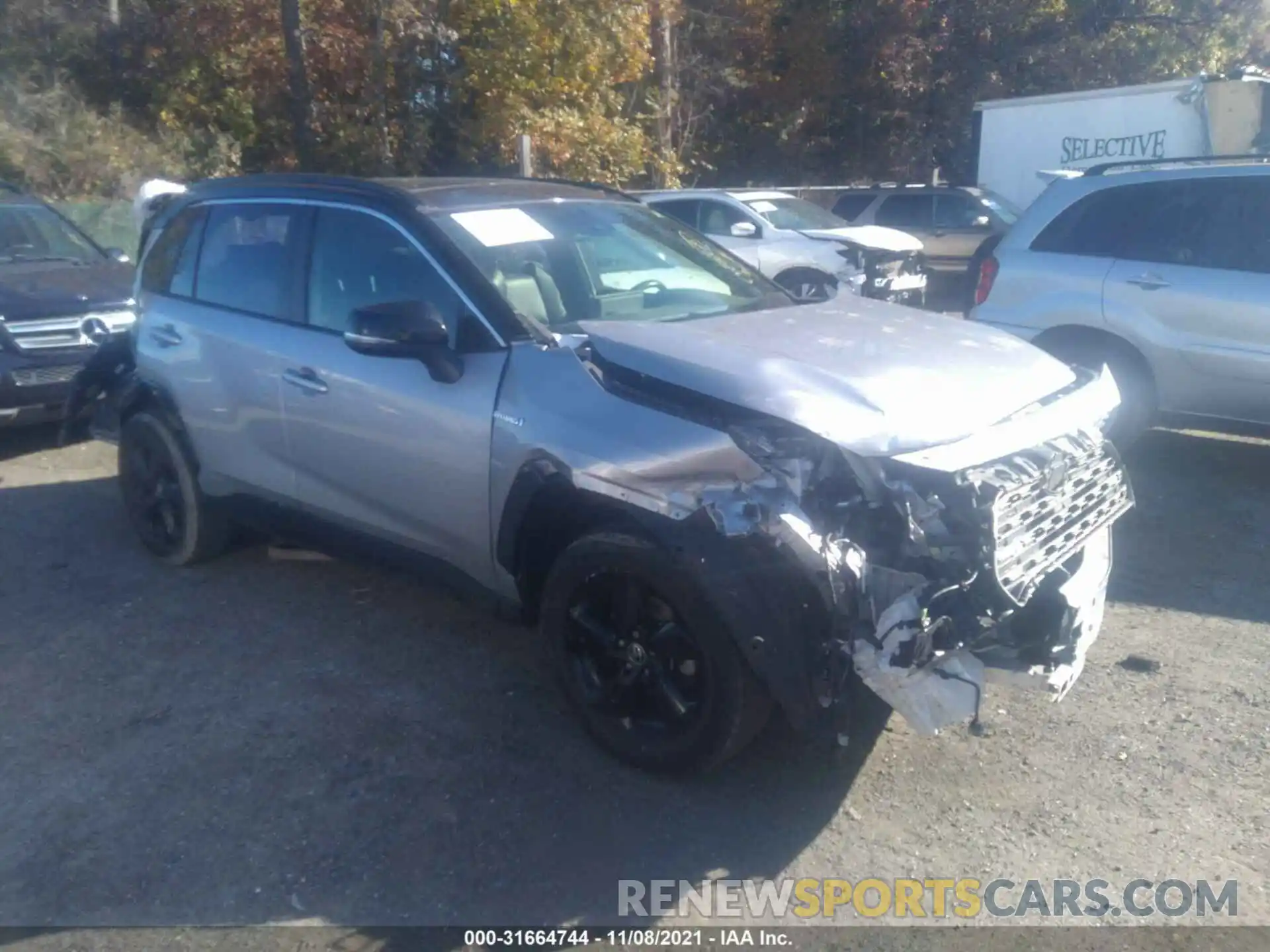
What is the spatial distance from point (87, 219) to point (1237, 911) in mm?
15987

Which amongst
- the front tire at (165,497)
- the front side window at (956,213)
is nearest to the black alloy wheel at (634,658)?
the front tire at (165,497)

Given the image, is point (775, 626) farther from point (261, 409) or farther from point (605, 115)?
point (605, 115)

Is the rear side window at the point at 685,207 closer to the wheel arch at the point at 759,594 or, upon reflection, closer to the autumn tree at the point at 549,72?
the autumn tree at the point at 549,72

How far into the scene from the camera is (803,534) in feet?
11.1

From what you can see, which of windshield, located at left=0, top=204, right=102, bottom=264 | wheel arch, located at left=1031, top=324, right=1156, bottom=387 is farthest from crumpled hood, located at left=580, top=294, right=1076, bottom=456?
windshield, located at left=0, top=204, right=102, bottom=264

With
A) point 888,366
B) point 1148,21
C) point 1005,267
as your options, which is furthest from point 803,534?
point 1148,21

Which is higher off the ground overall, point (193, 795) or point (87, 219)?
point (87, 219)

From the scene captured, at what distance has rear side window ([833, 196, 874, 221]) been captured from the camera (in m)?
18.1

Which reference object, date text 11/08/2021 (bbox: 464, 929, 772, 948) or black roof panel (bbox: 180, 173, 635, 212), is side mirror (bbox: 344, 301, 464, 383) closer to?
black roof panel (bbox: 180, 173, 635, 212)

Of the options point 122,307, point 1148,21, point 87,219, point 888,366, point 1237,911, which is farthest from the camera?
point 1148,21

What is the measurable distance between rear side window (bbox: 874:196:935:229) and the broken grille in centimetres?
1391

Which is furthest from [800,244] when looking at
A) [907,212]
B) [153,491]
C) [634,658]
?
[634,658]

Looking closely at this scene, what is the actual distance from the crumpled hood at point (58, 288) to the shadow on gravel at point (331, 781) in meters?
3.51

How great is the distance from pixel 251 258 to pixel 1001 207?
46.8 ft
